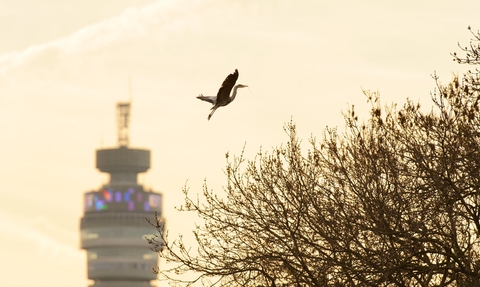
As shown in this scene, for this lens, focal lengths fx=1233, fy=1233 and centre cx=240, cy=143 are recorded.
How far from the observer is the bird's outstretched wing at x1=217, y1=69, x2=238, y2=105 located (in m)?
21.7

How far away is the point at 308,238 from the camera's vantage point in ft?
99.7

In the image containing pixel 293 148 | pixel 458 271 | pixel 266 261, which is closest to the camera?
pixel 458 271

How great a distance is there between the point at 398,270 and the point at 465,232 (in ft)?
7.40

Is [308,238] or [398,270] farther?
[308,238]

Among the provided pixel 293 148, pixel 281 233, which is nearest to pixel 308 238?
pixel 281 233

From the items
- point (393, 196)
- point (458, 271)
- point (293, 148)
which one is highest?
point (293, 148)

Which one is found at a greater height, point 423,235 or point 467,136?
point 467,136

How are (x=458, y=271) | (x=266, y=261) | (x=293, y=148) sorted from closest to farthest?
(x=458, y=271), (x=266, y=261), (x=293, y=148)

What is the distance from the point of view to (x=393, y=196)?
2842 cm

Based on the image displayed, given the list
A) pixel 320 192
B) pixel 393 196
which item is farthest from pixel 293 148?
pixel 393 196

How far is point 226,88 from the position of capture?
21891 mm

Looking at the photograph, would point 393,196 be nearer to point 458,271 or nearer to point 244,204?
point 458,271

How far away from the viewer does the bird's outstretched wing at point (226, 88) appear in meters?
21.7

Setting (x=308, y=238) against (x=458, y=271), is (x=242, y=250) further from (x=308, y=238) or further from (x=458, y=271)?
(x=458, y=271)
